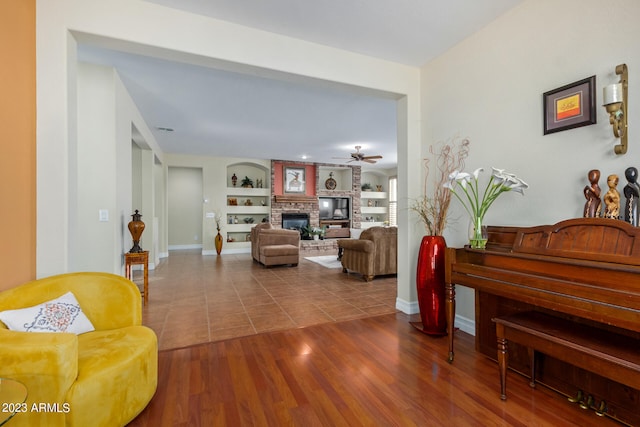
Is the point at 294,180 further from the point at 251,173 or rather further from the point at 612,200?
the point at 612,200

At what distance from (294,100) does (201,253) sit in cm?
574

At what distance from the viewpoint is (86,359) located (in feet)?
4.88

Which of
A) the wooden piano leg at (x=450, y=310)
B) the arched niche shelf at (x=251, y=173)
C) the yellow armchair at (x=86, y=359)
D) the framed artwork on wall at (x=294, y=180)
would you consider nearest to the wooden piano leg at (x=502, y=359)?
the wooden piano leg at (x=450, y=310)

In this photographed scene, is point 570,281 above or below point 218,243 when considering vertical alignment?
above

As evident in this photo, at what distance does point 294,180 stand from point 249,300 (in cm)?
588

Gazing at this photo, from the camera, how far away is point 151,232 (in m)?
5.78

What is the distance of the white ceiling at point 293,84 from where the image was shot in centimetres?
237

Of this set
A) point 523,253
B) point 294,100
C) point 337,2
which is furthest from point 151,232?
point 523,253

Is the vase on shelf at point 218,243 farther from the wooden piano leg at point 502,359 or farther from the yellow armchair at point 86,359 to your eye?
the wooden piano leg at point 502,359

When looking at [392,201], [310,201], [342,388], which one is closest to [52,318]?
[342,388]

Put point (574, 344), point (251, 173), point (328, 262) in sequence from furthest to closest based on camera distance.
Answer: point (251, 173)
point (328, 262)
point (574, 344)

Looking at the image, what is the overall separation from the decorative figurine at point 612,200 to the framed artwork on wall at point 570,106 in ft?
1.49

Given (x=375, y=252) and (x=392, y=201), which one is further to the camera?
(x=392, y=201)

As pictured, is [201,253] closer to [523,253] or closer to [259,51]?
[259,51]
